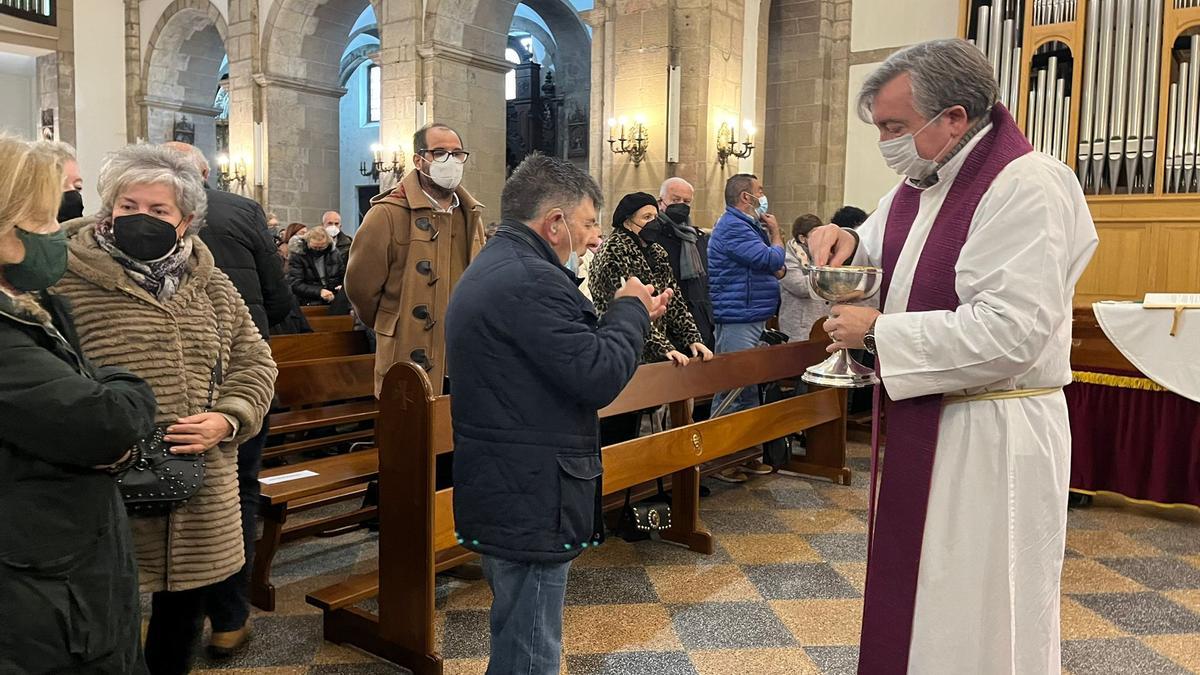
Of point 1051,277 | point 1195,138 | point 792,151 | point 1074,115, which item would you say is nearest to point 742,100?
point 792,151

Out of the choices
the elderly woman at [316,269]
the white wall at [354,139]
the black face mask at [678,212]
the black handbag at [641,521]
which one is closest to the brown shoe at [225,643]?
the black handbag at [641,521]

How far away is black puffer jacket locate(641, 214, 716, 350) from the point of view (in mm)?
4507

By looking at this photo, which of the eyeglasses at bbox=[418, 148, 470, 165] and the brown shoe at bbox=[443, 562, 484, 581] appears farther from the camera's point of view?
the brown shoe at bbox=[443, 562, 484, 581]

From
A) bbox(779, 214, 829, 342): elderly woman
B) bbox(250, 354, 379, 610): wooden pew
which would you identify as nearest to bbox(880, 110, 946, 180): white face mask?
bbox(250, 354, 379, 610): wooden pew

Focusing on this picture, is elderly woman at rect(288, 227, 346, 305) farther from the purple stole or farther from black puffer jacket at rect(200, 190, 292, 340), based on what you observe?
the purple stole

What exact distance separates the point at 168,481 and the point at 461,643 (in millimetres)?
1298

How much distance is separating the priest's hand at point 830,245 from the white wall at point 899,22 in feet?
24.8

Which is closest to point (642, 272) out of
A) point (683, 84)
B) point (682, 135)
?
point (682, 135)

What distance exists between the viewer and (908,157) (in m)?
1.91

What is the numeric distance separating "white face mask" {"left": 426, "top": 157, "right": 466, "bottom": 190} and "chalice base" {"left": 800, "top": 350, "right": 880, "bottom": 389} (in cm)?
186

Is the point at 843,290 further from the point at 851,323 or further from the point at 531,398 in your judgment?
the point at 531,398

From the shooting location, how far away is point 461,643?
118 inches

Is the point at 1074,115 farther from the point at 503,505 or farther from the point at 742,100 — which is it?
the point at 503,505

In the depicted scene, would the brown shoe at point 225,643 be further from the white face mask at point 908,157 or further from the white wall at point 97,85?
the white wall at point 97,85
